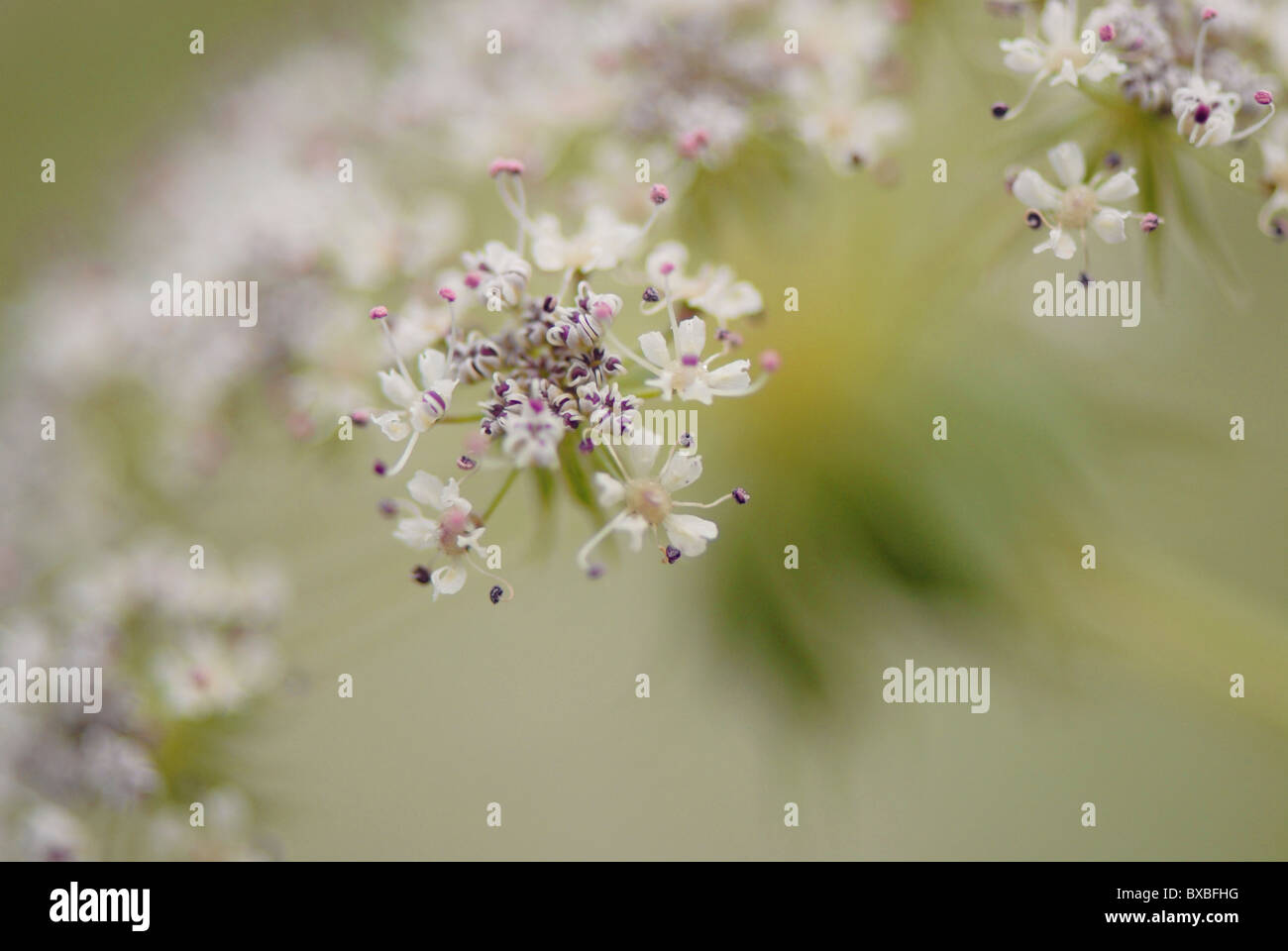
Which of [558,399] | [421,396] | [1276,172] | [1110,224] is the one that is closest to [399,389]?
[421,396]

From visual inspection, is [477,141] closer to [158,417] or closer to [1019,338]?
[158,417]

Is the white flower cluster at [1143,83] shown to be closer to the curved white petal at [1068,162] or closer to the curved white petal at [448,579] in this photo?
the curved white petal at [1068,162]

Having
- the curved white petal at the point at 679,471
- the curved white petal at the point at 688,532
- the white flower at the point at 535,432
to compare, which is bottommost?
the curved white petal at the point at 688,532

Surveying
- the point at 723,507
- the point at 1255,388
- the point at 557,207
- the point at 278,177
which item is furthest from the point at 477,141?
the point at 1255,388

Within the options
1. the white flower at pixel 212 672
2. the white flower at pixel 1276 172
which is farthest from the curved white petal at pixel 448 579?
the white flower at pixel 1276 172

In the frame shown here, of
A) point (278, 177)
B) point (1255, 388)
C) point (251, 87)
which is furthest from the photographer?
point (1255, 388)

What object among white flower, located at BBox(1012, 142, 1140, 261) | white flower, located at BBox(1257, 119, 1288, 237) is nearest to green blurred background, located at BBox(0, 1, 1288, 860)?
white flower, located at BBox(1257, 119, 1288, 237)

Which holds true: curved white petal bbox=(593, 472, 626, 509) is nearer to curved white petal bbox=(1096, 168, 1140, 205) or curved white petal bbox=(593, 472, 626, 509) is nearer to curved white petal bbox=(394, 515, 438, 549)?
curved white petal bbox=(394, 515, 438, 549)
